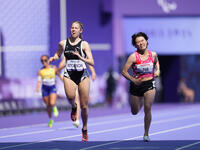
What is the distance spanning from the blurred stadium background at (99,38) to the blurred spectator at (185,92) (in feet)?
1.36

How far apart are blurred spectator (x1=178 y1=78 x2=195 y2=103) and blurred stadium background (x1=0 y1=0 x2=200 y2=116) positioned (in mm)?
414

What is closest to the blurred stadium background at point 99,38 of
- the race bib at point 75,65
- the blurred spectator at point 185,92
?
the blurred spectator at point 185,92

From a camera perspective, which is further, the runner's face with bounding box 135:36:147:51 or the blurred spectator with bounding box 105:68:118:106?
the blurred spectator with bounding box 105:68:118:106

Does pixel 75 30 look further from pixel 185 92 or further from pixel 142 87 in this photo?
pixel 185 92

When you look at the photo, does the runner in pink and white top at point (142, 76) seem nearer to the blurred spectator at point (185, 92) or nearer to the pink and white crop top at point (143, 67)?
the pink and white crop top at point (143, 67)

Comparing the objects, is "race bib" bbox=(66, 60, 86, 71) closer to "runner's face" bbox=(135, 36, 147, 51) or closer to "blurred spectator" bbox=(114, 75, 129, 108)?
"runner's face" bbox=(135, 36, 147, 51)

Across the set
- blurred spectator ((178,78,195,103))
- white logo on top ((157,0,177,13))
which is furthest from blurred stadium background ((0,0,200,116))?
blurred spectator ((178,78,195,103))

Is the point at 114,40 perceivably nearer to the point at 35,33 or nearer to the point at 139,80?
the point at 35,33

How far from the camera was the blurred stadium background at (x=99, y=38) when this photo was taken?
25875 millimetres

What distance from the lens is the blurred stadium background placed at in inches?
1019

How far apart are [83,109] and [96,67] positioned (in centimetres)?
1926

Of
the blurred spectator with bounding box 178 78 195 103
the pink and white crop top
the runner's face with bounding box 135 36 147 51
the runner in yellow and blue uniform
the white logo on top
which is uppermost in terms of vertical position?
the white logo on top

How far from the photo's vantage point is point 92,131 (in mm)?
14875

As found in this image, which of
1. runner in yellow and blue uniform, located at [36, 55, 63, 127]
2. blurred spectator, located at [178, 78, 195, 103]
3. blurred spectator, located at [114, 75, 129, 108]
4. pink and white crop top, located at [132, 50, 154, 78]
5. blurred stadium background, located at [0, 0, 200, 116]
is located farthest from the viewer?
blurred spectator, located at [178, 78, 195, 103]
